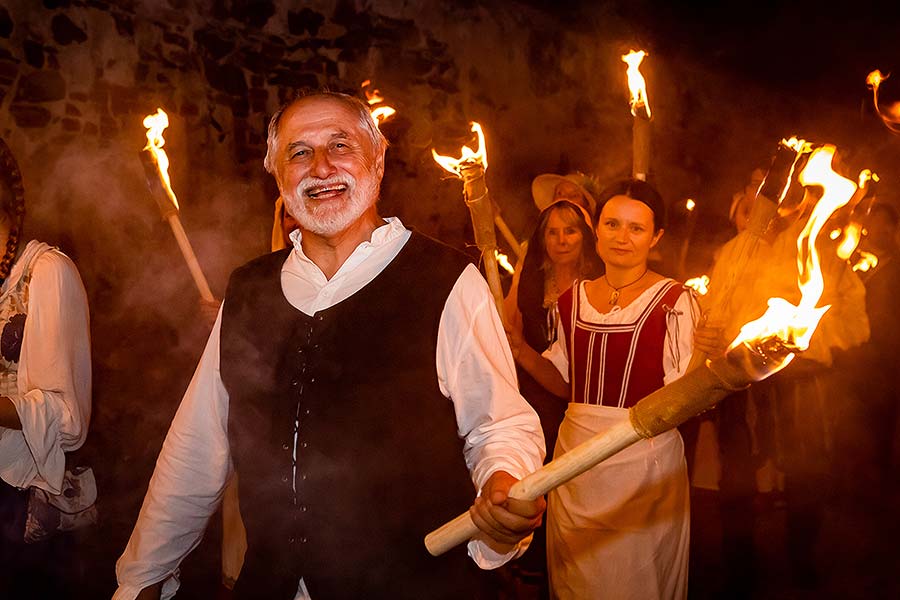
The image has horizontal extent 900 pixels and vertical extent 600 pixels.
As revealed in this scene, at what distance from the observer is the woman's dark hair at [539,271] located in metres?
4.68

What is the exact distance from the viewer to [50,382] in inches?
126

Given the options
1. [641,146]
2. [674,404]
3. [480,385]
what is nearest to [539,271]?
[641,146]

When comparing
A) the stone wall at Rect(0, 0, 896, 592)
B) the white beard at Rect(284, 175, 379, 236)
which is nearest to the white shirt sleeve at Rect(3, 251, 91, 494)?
the stone wall at Rect(0, 0, 896, 592)

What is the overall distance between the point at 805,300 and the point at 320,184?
4.76 feet

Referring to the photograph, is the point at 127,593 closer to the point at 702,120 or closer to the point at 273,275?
the point at 273,275

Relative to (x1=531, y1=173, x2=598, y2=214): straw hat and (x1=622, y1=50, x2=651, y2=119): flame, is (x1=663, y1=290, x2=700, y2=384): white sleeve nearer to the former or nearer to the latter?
(x1=622, y1=50, x2=651, y2=119): flame

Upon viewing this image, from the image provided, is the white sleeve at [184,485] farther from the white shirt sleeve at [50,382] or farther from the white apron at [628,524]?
the white apron at [628,524]

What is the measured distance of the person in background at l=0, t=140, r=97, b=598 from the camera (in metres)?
3.20

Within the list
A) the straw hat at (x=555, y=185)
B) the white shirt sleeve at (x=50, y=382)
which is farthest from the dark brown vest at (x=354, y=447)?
the straw hat at (x=555, y=185)

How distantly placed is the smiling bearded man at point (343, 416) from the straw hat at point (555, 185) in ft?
10.3

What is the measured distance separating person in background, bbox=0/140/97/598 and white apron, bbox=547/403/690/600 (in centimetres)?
217

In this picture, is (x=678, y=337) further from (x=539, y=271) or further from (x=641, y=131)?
(x=539, y=271)

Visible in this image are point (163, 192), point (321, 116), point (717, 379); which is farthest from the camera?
point (163, 192)

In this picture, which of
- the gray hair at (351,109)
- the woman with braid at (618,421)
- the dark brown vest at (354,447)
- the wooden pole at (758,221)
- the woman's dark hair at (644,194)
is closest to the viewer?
the dark brown vest at (354,447)
